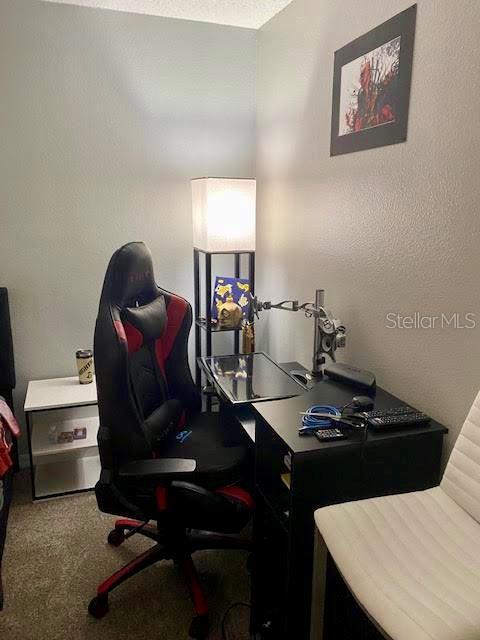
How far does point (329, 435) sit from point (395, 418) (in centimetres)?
22

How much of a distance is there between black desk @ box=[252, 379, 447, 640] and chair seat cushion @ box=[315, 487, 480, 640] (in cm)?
9

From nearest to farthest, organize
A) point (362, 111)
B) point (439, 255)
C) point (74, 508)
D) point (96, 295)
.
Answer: point (439, 255), point (362, 111), point (74, 508), point (96, 295)

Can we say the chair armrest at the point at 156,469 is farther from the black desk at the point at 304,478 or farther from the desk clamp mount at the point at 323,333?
→ the desk clamp mount at the point at 323,333

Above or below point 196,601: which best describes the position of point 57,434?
above

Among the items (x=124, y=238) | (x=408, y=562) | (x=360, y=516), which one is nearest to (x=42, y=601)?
(x=360, y=516)

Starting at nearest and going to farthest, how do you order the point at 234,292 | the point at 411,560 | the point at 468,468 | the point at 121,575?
the point at 411,560
the point at 468,468
the point at 121,575
the point at 234,292

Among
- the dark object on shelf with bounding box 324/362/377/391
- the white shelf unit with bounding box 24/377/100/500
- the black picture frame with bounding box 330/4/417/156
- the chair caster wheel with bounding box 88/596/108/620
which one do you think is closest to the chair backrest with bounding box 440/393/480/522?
the dark object on shelf with bounding box 324/362/377/391

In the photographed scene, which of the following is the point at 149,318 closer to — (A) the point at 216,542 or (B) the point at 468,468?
(A) the point at 216,542

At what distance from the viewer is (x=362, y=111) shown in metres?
1.76

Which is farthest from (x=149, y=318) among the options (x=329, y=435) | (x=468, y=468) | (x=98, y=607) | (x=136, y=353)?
(x=468, y=468)

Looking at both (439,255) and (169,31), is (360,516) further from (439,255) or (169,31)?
(169,31)

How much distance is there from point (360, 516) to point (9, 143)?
227 centimetres

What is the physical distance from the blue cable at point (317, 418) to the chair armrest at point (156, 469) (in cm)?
42

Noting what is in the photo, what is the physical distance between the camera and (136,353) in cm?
182
